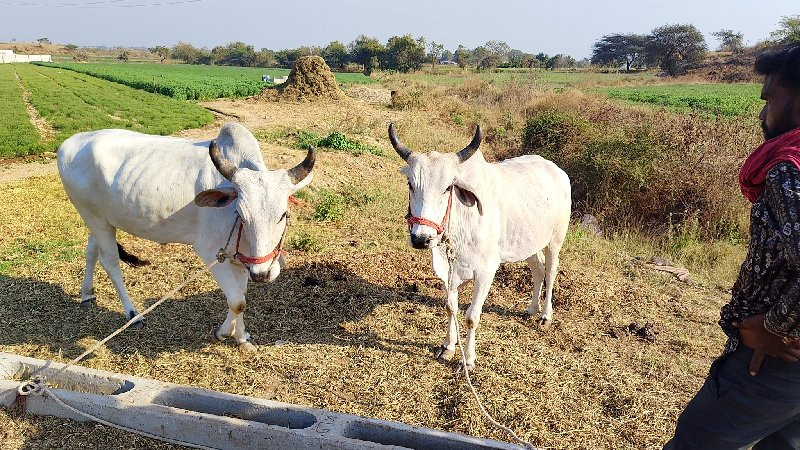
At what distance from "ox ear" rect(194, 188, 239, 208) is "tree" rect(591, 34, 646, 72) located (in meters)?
78.6

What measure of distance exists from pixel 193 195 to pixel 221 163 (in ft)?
2.19

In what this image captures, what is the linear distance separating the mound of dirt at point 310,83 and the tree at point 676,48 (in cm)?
4728

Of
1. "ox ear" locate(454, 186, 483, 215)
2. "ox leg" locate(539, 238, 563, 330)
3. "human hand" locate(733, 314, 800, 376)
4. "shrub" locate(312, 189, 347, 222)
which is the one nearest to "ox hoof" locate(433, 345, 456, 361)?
"ox leg" locate(539, 238, 563, 330)

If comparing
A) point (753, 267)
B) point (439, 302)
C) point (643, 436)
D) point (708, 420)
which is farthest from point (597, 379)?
point (753, 267)

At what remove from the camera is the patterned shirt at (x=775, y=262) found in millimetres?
1975

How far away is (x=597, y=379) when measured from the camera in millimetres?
4734

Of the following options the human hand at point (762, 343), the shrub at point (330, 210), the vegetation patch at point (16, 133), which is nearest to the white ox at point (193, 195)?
the human hand at point (762, 343)

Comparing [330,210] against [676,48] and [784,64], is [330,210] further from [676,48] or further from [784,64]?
[676,48]

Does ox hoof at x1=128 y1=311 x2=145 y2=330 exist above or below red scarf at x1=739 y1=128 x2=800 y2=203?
Answer: below

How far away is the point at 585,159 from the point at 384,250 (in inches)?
218

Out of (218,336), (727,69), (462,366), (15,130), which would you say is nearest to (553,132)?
(462,366)

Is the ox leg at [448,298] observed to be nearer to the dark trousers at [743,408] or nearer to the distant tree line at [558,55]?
the dark trousers at [743,408]

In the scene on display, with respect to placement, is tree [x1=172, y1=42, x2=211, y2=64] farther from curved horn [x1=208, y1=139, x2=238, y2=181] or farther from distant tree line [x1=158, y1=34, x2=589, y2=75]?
curved horn [x1=208, y1=139, x2=238, y2=181]

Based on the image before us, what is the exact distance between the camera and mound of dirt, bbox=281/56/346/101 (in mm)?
25672
